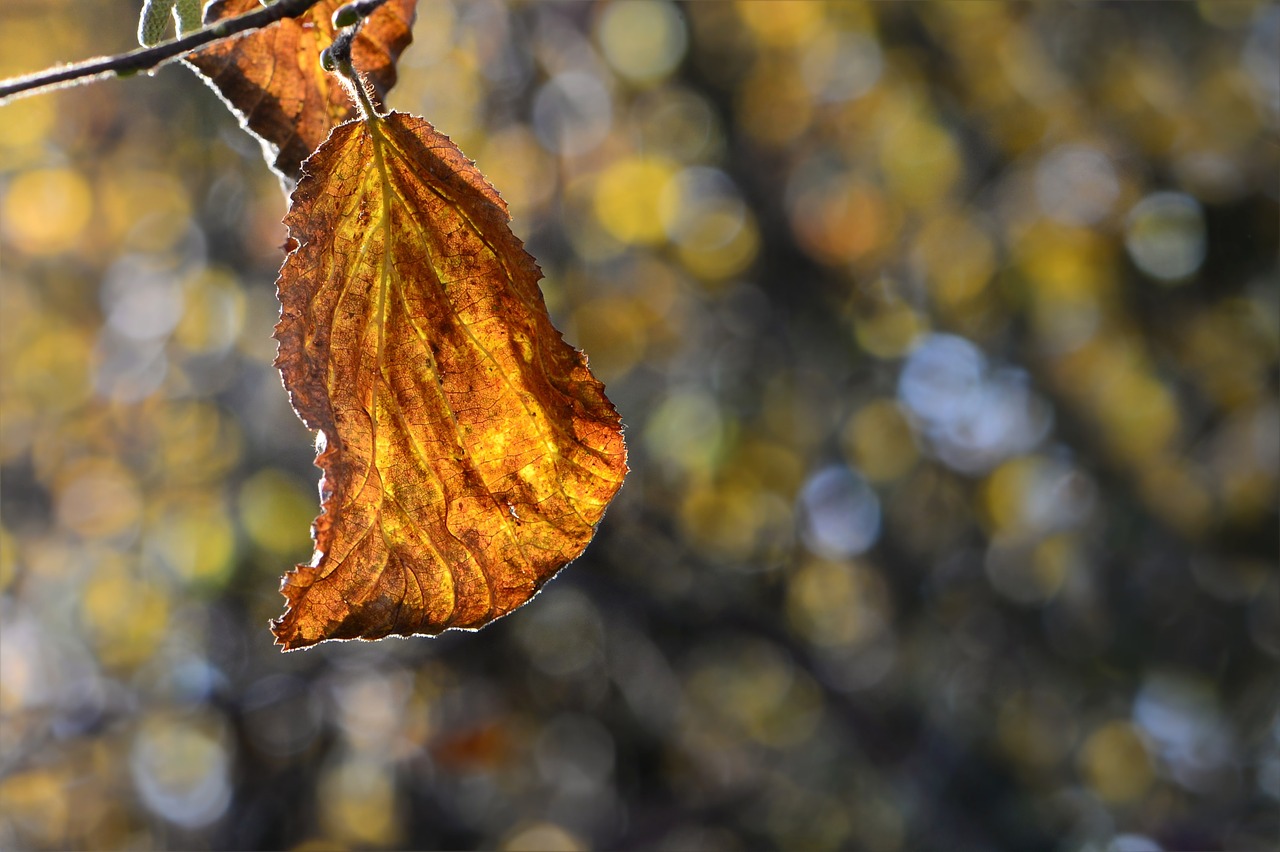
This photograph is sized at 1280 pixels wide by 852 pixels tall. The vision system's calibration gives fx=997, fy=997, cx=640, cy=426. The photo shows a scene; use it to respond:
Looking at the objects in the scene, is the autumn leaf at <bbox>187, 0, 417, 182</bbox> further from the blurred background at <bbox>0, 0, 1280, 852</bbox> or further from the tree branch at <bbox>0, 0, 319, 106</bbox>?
the blurred background at <bbox>0, 0, 1280, 852</bbox>

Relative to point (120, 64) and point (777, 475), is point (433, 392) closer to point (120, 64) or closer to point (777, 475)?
point (120, 64)

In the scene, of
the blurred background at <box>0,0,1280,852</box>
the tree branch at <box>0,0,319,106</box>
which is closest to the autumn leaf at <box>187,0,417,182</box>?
the tree branch at <box>0,0,319,106</box>

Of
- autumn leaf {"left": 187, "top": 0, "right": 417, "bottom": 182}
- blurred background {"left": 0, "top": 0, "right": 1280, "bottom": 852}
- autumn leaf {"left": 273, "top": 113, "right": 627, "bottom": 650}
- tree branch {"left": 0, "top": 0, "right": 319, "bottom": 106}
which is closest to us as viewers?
tree branch {"left": 0, "top": 0, "right": 319, "bottom": 106}

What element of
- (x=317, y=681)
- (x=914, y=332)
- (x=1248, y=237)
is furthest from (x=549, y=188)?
(x=1248, y=237)

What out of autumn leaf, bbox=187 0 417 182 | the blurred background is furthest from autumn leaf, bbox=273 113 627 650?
the blurred background

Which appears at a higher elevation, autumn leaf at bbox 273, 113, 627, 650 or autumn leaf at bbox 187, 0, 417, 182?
autumn leaf at bbox 187, 0, 417, 182

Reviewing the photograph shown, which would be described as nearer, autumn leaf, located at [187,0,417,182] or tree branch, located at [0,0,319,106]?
tree branch, located at [0,0,319,106]

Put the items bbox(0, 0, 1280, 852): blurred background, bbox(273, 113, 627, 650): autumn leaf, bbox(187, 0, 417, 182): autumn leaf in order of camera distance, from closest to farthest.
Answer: bbox(273, 113, 627, 650): autumn leaf, bbox(187, 0, 417, 182): autumn leaf, bbox(0, 0, 1280, 852): blurred background
